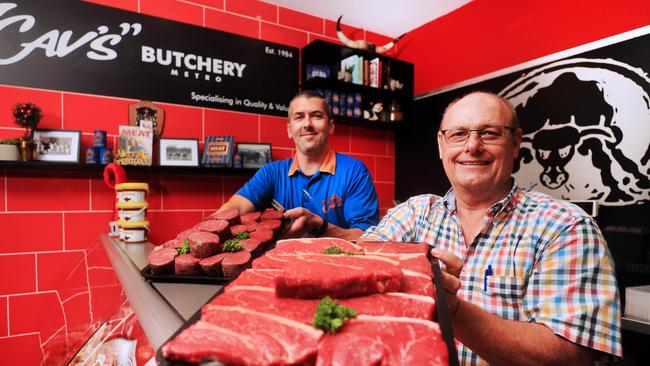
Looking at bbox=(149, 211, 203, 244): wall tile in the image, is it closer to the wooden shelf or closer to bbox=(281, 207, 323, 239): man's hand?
the wooden shelf

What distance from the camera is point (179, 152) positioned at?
3.34 meters

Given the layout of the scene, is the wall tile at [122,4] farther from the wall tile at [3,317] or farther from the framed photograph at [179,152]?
the wall tile at [3,317]

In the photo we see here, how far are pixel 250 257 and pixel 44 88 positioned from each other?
2.71 m

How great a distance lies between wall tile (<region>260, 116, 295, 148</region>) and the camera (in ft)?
12.5

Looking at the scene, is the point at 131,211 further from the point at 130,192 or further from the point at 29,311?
the point at 29,311

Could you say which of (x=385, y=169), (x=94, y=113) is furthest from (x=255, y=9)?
(x=385, y=169)

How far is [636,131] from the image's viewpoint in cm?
264

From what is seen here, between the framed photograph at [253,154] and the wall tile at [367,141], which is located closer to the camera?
the framed photograph at [253,154]

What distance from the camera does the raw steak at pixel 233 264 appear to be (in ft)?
3.92

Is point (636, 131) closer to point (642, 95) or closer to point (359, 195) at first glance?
point (642, 95)

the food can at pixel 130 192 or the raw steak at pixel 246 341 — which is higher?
the food can at pixel 130 192

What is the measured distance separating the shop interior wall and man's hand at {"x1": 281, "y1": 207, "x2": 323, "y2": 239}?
42.4 inches

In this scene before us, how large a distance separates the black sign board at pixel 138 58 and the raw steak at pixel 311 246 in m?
2.71

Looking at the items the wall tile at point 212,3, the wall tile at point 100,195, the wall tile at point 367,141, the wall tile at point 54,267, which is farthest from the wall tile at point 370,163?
the wall tile at point 54,267
